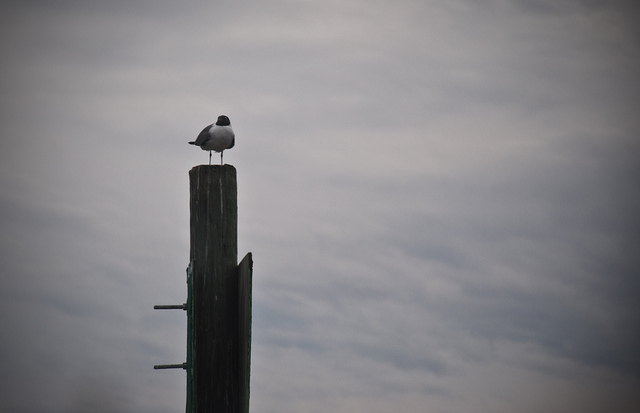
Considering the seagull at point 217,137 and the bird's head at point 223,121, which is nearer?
the seagull at point 217,137

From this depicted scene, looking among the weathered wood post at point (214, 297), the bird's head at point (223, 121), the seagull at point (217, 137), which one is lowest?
the weathered wood post at point (214, 297)

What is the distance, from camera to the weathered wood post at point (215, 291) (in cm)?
588

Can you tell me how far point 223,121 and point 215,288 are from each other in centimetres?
738

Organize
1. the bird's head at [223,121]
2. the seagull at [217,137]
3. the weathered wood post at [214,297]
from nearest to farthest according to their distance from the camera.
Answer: the weathered wood post at [214,297]
the seagull at [217,137]
the bird's head at [223,121]

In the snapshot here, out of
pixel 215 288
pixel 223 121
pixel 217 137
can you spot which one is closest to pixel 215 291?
pixel 215 288

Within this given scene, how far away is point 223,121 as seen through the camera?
13023 millimetres

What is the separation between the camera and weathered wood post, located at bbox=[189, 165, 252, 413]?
232 inches

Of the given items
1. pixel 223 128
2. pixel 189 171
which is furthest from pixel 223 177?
pixel 223 128

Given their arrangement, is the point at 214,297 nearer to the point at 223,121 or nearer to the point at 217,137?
the point at 217,137

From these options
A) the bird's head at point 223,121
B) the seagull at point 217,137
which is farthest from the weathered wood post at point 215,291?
the bird's head at point 223,121

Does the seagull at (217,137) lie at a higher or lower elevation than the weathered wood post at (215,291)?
higher

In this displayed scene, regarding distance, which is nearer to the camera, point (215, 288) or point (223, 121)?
point (215, 288)

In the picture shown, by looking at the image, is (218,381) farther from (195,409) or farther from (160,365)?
(160,365)

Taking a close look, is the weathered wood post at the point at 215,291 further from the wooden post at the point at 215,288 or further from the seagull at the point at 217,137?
the seagull at the point at 217,137
